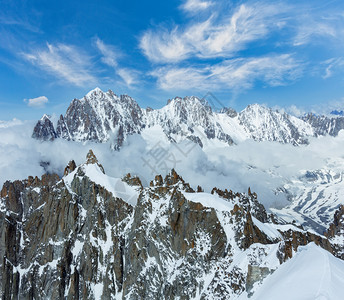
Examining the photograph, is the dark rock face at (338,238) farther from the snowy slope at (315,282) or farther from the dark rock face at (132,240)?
the snowy slope at (315,282)

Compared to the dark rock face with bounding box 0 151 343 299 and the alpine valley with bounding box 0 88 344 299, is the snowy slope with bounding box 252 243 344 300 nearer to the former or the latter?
the alpine valley with bounding box 0 88 344 299

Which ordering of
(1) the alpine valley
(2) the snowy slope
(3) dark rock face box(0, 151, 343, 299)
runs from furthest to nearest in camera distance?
(3) dark rock face box(0, 151, 343, 299), (1) the alpine valley, (2) the snowy slope

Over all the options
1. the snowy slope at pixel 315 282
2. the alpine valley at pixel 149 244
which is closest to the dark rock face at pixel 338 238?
the alpine valley at pixel 149 244

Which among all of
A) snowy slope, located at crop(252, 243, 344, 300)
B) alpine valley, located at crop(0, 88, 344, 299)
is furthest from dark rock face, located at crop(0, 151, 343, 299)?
snowy slope, located at crop(252, 243, 344, 300)

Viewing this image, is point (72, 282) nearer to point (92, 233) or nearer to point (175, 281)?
point (92, 233)

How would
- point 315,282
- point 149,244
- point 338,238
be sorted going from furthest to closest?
point 149,244
point 338,238
point 315,282

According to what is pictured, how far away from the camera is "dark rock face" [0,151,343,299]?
3037 inches

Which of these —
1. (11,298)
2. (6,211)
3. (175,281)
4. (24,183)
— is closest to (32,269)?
(11,298)

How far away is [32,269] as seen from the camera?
141m

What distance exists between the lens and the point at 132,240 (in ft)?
361

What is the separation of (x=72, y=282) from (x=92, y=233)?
26548 millimetres

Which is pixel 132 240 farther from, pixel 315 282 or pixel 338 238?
pixel 315 282

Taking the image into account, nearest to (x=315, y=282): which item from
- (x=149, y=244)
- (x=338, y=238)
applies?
(x=149, y=244)

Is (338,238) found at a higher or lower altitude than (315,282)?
lower
